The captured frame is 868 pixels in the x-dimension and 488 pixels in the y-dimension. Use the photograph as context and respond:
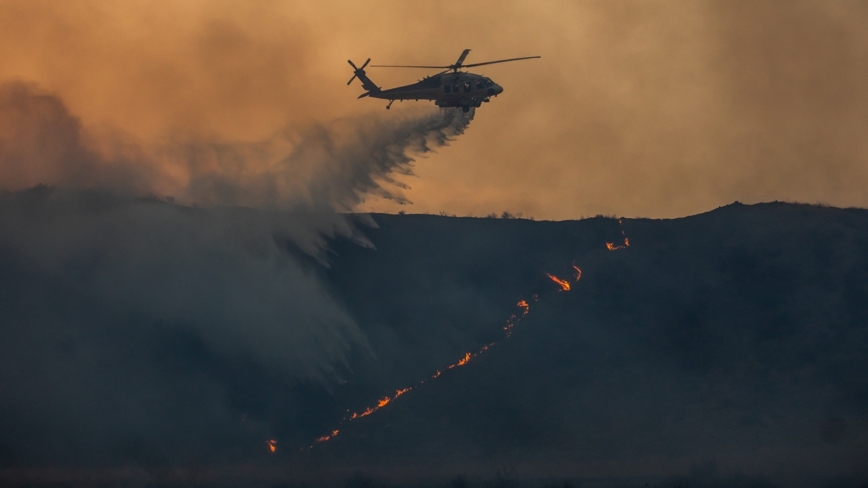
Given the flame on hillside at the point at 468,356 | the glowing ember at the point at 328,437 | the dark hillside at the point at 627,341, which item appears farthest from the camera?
the flame on hillside at the point at 468,356

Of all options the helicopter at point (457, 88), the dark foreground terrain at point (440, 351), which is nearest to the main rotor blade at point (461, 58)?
the helicopter at point (457, 88)

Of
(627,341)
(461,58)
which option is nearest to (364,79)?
(461,58)

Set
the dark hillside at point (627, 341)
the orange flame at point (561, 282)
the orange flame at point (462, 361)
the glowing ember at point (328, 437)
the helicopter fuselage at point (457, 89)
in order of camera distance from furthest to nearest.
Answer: the orange flame at point (561, 282), the orange flame at point (462, 361), the helicopter fuselage at point (457, 89), the glowing ember at point (328, 437), the dark hillside at point (627, 341)

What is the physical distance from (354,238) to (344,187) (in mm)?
6417

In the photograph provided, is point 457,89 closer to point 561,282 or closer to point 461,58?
point 461,58

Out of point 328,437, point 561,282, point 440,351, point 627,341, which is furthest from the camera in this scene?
point 561,282

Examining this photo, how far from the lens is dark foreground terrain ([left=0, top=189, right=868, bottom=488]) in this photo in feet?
240

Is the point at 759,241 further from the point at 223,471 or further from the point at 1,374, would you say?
the point at 1,374

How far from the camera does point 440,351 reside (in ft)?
274

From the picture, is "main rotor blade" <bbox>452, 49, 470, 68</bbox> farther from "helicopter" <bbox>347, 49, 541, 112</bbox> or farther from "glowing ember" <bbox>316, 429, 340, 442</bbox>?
"glowing ember" <bbox>316, 429, 340, 442</bbox>

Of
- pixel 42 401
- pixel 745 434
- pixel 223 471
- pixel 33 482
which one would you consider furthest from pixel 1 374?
pixel 745 434

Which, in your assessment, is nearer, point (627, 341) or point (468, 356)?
point (468, 356)

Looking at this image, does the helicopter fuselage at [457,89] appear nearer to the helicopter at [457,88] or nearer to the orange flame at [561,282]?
the helicopter at [457,88]

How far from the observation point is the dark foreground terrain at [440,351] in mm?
73000
